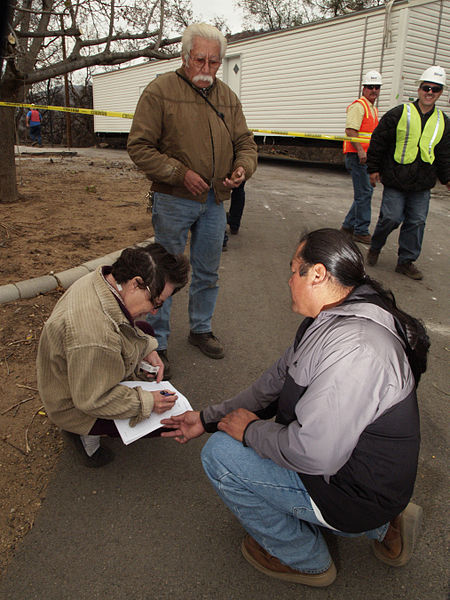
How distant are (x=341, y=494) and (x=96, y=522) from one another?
113 cm

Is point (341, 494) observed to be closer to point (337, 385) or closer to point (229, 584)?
point (337, 385)

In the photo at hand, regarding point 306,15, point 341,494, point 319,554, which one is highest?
point 306,15

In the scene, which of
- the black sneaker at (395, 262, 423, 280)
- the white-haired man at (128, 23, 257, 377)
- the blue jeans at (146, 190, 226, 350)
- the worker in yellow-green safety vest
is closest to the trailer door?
the worker in yellow-green safety vest

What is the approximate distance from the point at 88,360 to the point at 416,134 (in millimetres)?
4431

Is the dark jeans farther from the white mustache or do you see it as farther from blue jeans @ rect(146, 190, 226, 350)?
the white mustache

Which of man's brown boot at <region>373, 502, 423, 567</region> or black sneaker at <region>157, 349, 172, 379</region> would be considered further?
black sneaker at <region>157, 349, 172, 379</region>

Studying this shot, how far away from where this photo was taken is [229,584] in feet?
5.99

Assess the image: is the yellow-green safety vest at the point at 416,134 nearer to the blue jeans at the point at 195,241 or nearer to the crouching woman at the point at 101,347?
the blue jeans at the point at 195,241

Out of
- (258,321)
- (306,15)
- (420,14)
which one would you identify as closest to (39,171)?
(258,321)

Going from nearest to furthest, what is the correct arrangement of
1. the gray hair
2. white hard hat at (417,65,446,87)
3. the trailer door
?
the gray hair → white hard hat at (417,65,446,87) → the trailer door

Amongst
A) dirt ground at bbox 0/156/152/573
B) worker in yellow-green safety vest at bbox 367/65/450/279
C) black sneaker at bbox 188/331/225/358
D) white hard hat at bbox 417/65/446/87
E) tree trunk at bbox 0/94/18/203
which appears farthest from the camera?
tree trunk at bbox 0/94/18/203

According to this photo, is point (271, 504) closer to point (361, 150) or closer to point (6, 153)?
point (361, 150)

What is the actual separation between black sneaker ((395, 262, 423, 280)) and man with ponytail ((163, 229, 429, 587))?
3859 millimetres

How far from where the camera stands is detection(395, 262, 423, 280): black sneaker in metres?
5.28
